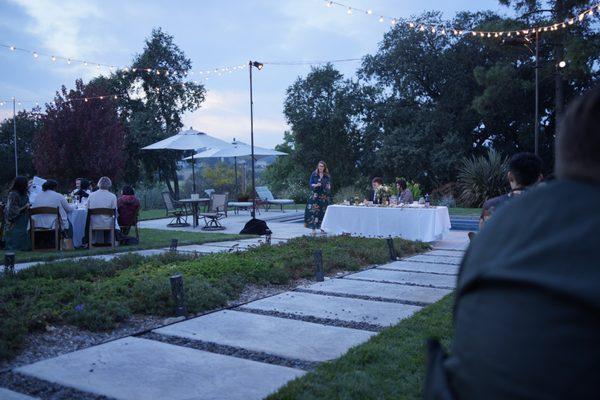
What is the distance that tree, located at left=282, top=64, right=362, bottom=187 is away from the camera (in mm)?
25078

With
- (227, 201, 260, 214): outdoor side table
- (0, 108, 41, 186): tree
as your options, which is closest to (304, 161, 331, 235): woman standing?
(227, 201, 260, 214): outdoor side table

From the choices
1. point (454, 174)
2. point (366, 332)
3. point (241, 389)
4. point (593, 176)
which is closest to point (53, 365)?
point (241, 389)

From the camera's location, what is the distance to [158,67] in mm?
30109

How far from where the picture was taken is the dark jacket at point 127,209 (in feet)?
33.7

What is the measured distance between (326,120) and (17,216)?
57.4 ft

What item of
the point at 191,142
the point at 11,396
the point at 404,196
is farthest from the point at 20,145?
the point at 11,396

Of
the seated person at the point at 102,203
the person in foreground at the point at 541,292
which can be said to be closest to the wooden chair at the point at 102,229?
the seated person at the point at 102,203

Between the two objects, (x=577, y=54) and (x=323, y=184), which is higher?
(x=577, y=54)

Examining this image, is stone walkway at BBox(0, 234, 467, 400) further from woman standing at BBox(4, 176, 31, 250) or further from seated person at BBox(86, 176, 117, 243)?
woman standing at BBox(4, 176, 31, 250)

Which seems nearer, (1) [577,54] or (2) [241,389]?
(2) [241,389]

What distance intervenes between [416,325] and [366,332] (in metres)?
0.42

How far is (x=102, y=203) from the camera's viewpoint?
954 centimetres

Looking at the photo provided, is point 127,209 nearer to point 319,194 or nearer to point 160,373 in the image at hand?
point 319,194

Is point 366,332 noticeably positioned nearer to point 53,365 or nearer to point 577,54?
point 53,365
